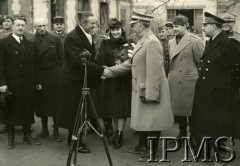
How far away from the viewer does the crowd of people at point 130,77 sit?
5680 millimetres

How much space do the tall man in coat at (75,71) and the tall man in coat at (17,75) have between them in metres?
0.79

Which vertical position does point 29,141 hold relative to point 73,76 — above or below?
below

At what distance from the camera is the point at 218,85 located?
560 cm

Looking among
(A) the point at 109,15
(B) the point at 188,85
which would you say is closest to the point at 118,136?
(B) the point at 188,85

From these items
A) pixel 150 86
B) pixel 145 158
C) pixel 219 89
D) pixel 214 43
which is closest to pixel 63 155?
pixel 145 158

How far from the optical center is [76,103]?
21.5 feet

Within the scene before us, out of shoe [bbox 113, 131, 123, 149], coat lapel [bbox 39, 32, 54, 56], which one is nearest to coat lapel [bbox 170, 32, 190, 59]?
shoe [bbox 113, 131, 123, 149]

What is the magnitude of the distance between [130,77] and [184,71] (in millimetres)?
923

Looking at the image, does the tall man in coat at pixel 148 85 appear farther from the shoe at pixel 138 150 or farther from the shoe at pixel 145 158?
the shoe at pixel 138 150

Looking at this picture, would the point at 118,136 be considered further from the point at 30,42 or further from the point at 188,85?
the point at 30,42

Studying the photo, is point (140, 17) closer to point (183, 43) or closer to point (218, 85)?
point (183, 43)

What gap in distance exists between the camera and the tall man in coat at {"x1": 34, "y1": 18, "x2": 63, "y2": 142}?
24.6ft

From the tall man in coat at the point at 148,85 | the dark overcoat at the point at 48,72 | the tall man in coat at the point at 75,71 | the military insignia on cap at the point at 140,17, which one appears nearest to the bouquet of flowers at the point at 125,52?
the tall man in coat at the point at 75,71

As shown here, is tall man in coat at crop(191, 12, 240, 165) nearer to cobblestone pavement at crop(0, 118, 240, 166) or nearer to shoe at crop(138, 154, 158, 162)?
cobblestone pavement at crop(0, 118, 240, 166)
